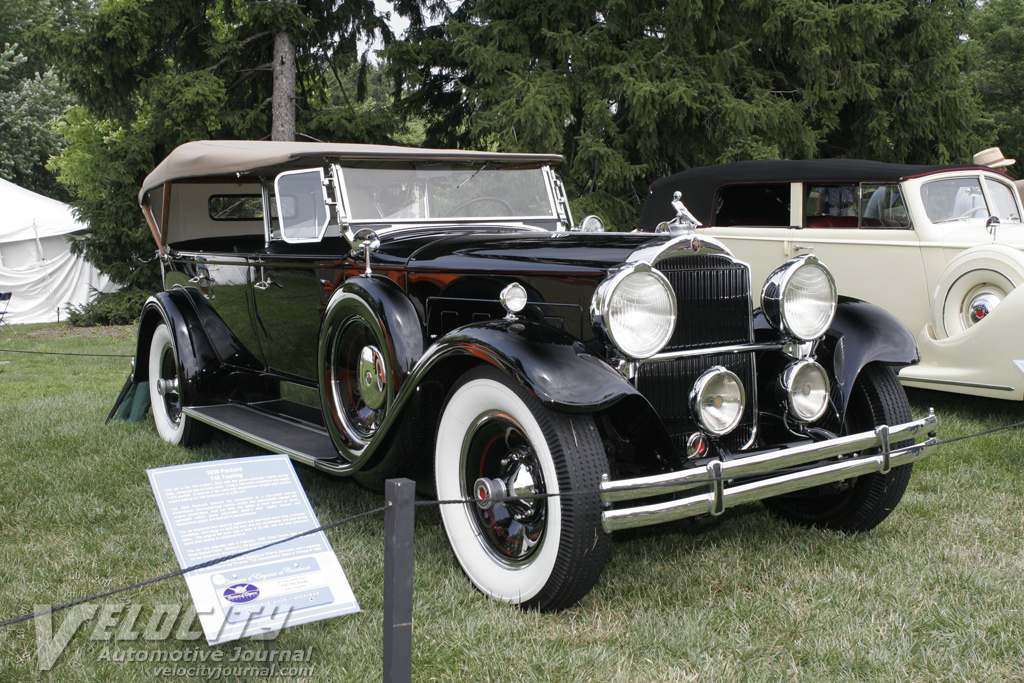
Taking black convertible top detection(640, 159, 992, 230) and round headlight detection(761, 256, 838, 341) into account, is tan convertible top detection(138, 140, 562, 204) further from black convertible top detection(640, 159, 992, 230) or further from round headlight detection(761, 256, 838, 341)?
black convertible top detection(640, 159, 992, 230)

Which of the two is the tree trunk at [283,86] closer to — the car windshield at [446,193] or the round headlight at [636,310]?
the car windshield at [446,193]

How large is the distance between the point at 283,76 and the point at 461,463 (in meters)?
10.8

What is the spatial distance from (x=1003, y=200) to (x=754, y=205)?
1.97m

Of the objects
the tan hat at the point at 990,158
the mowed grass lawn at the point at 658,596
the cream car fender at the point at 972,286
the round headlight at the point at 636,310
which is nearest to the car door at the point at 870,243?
the cream car fender at the point at 972,286

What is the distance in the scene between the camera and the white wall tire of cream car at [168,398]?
5020mm

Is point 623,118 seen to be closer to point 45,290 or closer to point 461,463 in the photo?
point 461,463

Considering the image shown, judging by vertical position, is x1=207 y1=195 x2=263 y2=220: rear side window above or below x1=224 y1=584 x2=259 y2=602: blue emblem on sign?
above

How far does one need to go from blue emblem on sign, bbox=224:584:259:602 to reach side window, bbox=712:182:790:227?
19.6ft

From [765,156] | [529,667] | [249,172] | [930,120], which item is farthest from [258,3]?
[529,667]

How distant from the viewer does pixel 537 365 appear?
2.59 meters

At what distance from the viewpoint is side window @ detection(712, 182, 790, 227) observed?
7223 millimetres

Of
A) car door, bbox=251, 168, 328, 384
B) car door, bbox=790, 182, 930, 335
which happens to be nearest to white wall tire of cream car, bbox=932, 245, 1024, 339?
car door, bbox=790, 182, 930, 335

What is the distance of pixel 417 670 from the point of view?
2.44m

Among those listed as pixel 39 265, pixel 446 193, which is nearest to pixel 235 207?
pixel 446 193
